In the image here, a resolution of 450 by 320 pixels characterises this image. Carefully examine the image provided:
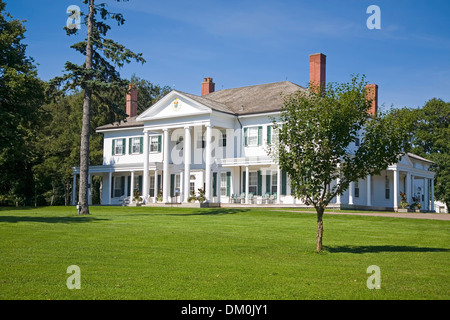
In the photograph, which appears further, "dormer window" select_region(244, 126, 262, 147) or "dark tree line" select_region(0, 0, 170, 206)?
"dormer window" select_region(244, 126, 262, 147)

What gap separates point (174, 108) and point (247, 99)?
5.85 meters

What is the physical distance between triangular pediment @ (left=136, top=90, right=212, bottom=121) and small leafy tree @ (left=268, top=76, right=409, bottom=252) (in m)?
22.0

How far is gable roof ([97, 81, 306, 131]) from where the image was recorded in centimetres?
3681

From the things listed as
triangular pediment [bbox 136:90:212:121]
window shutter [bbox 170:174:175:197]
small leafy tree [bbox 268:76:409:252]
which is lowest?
window shutter [bbox 170:174:175:197]

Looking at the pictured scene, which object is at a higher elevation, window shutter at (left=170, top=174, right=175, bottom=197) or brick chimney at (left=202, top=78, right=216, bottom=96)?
brick chimney at (left=202, top=78, right=216, bottom=96)

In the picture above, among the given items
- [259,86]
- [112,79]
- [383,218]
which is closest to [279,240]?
[383,218]

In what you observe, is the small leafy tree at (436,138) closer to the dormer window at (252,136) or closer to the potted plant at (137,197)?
the dormer window at (252,136)

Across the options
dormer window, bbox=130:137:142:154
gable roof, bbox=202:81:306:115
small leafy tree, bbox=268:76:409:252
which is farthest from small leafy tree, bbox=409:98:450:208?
small leafy tree, bbox=268:76:409:252

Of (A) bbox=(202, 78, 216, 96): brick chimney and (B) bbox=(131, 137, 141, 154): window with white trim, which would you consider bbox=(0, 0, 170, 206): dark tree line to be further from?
(A) bbox=(202, 78, 216, 96): brick chimney

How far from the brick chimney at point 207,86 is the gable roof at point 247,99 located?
2183 millimetres

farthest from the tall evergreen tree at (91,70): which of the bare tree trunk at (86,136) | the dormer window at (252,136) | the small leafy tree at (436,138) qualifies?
the small leafy tree at (436,138)

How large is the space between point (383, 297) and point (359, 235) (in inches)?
382

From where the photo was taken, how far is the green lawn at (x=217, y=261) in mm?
8898

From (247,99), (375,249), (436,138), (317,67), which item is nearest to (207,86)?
(247,99)
